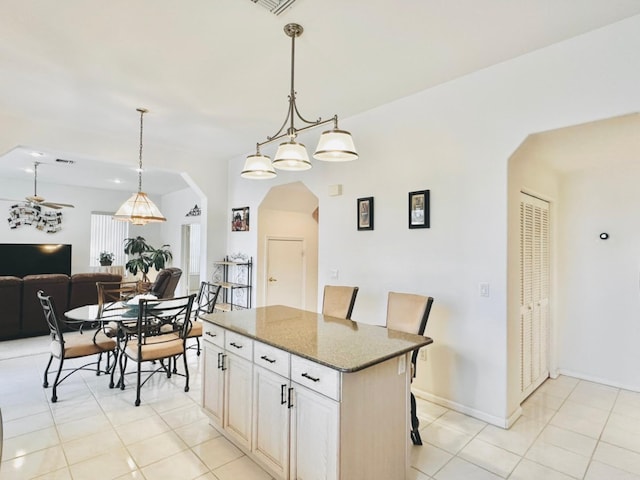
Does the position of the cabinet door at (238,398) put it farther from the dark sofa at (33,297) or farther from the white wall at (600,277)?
the dark sofa at (33,297)

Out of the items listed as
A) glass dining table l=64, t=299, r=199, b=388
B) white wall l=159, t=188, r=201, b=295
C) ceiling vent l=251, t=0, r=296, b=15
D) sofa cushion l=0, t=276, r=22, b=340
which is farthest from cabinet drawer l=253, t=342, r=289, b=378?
white wall l=159, t=188, r=201, b=295

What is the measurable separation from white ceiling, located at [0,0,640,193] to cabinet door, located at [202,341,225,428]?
2289 mm

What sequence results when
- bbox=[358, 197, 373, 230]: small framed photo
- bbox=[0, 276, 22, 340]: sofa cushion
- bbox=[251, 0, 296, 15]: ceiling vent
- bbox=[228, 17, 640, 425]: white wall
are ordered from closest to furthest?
bbox=[251, 0, 296, 15]: ceiling vent < bbox=[228, 17, 640, 425]: white wall < bbox=[358, 197, 373, 230]: small framed photo < bbox=[0, 276, 22, 340]: sofa cushion

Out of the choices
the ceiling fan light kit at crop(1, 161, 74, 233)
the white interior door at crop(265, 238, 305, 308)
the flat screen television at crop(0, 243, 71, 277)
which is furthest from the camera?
the ceiling fan light kit at crop(1, 161, 74, 233)

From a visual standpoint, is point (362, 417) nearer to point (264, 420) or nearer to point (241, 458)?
point (264, 420)

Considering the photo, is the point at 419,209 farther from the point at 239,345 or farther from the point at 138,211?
the point at 138,211

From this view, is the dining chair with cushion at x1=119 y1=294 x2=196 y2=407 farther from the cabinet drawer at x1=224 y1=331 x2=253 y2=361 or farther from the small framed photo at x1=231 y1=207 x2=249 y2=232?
the small framed photo at x1=231 y1=207 x2=249 y2=232

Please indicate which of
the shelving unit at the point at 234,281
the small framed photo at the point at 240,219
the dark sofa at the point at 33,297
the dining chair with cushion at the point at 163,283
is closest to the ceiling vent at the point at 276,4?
the small framed photo at the point at 240,219

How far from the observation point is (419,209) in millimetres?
3311

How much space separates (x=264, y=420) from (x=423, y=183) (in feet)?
7.94

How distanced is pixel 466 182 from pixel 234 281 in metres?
4.14

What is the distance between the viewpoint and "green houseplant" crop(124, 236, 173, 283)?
800 cm

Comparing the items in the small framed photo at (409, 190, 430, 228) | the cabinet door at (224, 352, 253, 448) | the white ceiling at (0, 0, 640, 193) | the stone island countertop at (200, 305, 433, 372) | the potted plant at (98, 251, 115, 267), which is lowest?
the cabinet door at (224, 352, 253, 448)

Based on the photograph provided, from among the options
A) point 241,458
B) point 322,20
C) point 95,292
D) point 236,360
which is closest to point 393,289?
point 236,360
